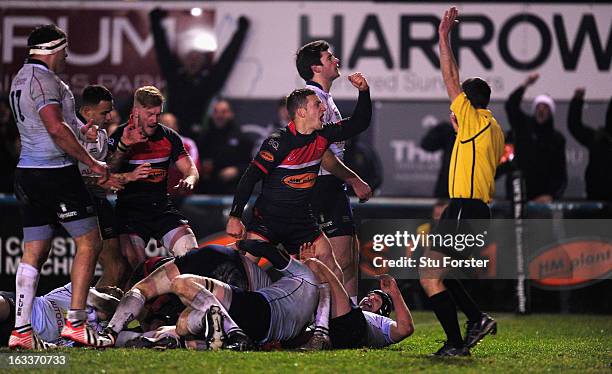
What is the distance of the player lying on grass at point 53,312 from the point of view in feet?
26.1

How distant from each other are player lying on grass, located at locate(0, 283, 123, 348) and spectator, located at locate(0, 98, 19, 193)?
17.9ft

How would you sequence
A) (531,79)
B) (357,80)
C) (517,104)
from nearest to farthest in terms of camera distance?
(357,80), (531,79), (517,104)

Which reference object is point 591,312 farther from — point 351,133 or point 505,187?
point 351,133

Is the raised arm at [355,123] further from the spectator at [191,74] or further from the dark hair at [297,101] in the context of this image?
the spectator at [191,74]

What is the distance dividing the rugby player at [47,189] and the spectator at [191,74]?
5.87 meters

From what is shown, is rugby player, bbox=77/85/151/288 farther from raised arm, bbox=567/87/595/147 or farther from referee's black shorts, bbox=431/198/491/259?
raised arm, bbox=567/87/595/147

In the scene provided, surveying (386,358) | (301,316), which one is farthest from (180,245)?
(386,358)

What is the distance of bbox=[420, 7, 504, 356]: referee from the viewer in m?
7.73

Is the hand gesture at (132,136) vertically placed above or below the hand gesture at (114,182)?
above

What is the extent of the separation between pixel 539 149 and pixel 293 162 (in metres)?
5.85

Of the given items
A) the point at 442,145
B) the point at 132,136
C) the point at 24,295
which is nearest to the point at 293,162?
the point at 132,136

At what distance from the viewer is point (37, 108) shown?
7.66m

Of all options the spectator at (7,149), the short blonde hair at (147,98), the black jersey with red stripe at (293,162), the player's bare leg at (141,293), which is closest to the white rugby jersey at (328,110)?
the black jersey with red stripe at (293,162)

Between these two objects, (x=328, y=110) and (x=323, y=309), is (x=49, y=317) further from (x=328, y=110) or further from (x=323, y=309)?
(x=328, y=110)
